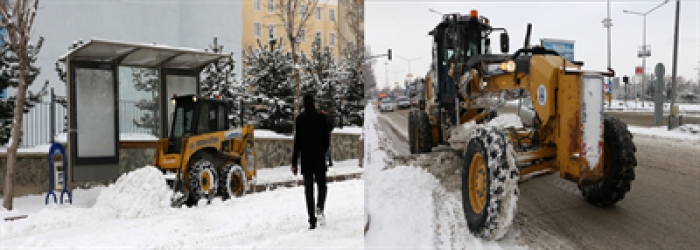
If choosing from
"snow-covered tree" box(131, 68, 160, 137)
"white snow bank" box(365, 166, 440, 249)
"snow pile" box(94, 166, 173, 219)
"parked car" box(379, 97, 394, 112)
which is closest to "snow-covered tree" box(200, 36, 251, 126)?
"snow-covered tree" box(131, 68, 160, 137)

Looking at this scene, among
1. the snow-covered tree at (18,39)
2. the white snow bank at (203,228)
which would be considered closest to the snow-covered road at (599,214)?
the white snow bank at (203,228)

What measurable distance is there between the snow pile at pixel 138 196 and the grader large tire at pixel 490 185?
3.86 m

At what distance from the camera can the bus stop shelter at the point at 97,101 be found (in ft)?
22.9

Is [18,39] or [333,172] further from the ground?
[18,39]

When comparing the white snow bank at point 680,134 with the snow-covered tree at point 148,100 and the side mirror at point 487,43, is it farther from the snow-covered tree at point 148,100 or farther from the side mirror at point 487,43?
the snow-covered tree at point 148,100

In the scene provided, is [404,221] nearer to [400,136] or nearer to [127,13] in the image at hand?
[400,136]

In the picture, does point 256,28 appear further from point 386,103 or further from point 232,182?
point 386,103

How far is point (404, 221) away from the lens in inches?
131

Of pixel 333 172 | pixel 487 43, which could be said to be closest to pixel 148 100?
pixel 333 172

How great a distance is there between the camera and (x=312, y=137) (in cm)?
339

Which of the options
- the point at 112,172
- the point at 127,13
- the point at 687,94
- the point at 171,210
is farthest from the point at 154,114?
the point at 687,94

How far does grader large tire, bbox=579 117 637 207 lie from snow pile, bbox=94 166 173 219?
15.0 feet

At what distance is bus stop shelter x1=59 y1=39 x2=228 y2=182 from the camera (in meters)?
6.99

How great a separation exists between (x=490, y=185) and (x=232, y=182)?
5089 mm
